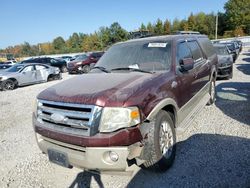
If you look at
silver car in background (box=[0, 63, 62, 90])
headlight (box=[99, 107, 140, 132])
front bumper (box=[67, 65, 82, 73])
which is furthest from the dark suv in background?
headlight (box=[99, 107, 140, 132])

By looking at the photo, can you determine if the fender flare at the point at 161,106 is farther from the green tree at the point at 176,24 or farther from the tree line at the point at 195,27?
the green tree at the point at 176,24

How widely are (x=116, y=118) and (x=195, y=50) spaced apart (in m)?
3.20

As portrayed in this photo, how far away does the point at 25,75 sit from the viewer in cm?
1369

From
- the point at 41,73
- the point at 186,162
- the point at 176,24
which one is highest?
the point at 176,24

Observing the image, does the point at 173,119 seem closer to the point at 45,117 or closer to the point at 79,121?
the point at 79,121

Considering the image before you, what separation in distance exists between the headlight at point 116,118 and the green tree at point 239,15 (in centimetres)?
7286

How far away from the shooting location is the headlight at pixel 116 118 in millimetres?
2660

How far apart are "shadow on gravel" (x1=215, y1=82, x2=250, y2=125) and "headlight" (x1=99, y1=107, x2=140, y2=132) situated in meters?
3.42

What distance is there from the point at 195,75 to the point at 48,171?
3.26 metres

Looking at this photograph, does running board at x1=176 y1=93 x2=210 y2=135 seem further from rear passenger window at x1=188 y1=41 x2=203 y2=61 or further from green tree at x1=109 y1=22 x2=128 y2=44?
green tree at x1=109 y1=22 x2=128 y2=44

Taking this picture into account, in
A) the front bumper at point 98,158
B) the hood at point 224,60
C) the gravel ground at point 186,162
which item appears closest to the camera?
the front bumper at point 98,158

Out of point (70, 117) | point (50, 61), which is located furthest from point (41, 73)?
point (70, 117)

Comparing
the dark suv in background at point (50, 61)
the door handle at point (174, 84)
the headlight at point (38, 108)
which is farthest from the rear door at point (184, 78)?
the dark suv in background at point (50, 61)

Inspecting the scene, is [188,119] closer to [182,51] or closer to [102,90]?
[182,51]
